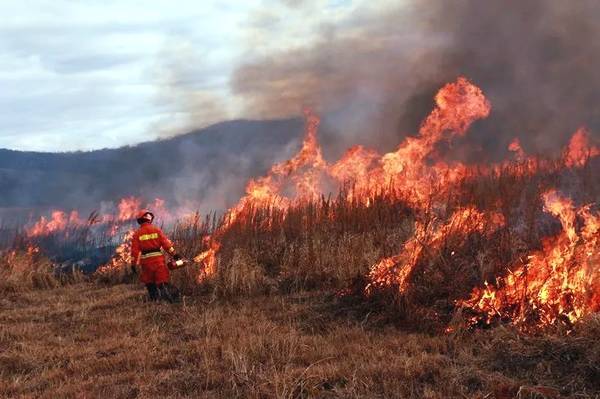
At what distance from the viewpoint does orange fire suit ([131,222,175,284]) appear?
9.82 m

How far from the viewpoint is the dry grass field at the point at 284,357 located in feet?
14.7

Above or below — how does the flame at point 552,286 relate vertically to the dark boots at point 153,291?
above

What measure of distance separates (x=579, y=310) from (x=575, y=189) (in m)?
4.14

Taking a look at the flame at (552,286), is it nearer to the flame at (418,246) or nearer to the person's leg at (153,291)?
the flame at (418,246)

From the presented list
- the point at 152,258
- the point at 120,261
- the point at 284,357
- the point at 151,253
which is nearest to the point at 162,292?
the point at 152,258

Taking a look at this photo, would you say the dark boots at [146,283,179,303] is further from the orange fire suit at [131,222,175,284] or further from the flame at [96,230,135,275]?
the flame at [96,230,135,275]

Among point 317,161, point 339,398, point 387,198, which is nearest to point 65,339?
point 339,398

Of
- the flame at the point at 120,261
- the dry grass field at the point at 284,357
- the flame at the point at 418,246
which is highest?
the flame at the point at 418,246

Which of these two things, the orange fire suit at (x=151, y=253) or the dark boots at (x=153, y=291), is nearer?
the dark boots at (x=153, y=291)

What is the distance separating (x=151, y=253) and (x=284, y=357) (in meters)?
5.32

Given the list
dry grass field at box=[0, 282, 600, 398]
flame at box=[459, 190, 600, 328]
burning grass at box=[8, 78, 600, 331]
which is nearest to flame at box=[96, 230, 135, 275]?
burning grass at box=[8, 78, 600, 331]

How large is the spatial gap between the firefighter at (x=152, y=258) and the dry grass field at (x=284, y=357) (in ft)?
5.25

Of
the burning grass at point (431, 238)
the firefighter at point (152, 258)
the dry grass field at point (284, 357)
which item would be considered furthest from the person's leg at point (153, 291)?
the dry grass field at point (284, 357)

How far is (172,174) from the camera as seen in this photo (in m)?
43.4
